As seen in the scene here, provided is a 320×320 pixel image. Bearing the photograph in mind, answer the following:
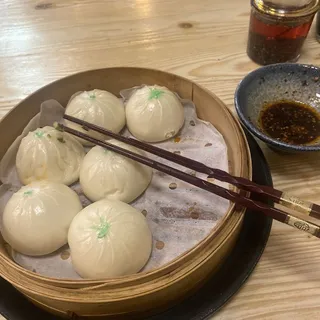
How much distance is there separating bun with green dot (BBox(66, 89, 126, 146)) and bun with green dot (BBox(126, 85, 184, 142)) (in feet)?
0.14

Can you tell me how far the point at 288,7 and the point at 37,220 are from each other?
1120mm

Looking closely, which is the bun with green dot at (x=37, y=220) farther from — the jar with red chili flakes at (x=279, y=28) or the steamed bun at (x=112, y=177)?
the jar with red chili flakes at (x=279, y=28)

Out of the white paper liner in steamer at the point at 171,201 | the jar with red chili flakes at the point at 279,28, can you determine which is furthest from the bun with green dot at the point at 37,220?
the jar with red chili flakes at the point at 279,28

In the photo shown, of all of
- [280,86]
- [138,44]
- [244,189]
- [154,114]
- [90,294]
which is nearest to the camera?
[90,294]

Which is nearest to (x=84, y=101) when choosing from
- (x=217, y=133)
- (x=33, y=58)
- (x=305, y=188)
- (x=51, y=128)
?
(x=51, y=128)

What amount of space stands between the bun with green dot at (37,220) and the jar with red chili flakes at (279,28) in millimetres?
971

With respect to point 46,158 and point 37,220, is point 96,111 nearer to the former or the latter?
point 46,158

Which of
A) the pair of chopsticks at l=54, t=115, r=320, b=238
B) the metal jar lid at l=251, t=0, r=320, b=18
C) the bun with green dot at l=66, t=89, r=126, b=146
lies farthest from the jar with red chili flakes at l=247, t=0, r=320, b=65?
the pair of chopsticks at l=54, t=115, r=320, b=238

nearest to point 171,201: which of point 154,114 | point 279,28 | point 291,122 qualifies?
point 154,114

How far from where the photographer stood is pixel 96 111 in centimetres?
130

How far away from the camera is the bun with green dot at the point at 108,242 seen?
3.12ft

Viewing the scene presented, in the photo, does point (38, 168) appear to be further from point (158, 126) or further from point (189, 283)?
point (189, 283)

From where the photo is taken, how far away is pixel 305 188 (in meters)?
1.24

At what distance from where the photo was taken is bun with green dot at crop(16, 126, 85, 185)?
119 centimetres
